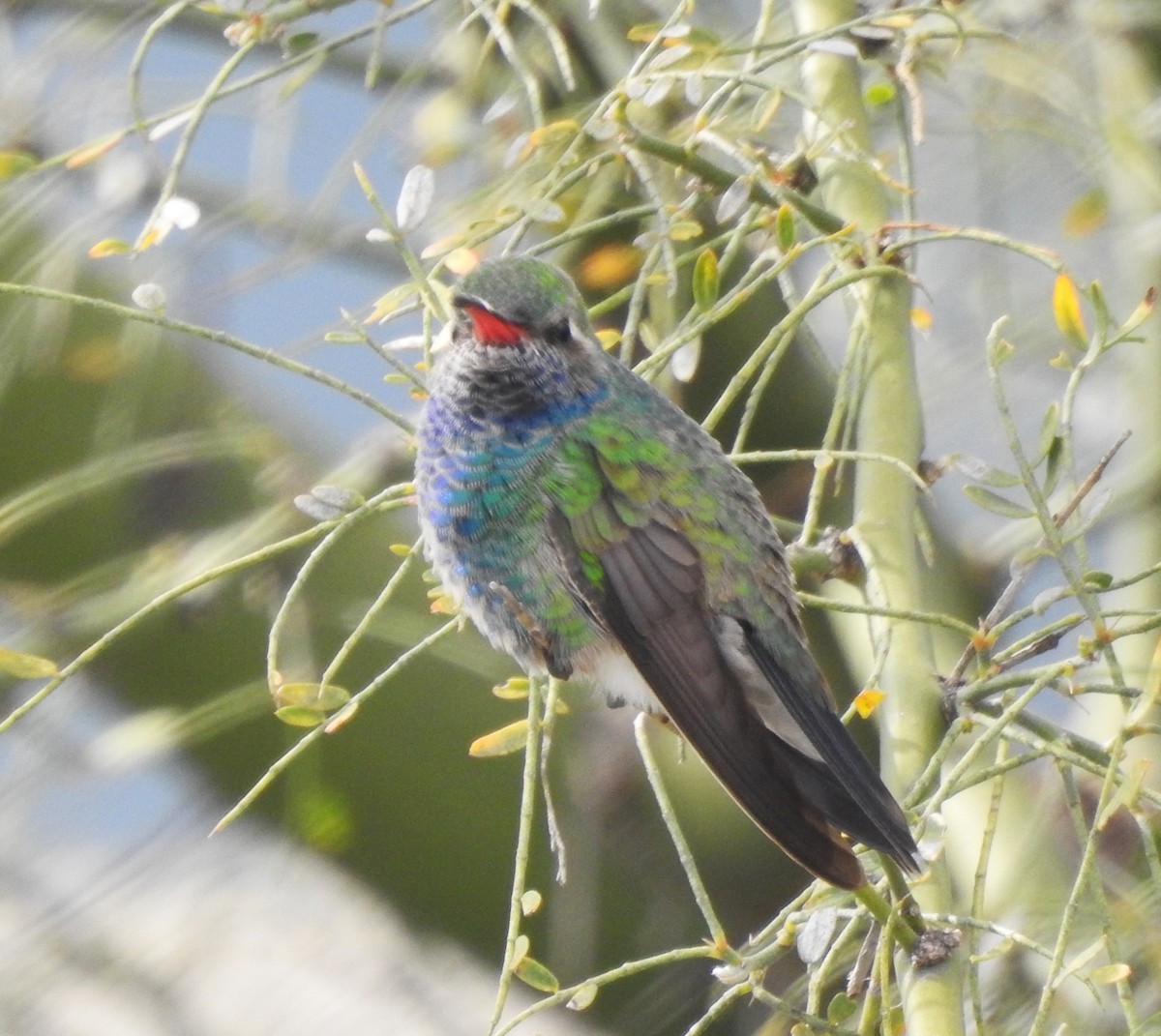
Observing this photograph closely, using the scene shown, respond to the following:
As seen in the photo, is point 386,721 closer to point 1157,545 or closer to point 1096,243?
point 1157,545

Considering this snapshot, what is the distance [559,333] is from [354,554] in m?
0.67

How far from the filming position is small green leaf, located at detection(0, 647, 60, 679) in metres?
1.48

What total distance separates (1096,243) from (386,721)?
1609mm

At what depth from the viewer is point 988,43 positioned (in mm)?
2381

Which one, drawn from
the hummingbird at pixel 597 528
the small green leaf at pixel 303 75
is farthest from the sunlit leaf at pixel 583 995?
the small green leaf at pixel 303 75

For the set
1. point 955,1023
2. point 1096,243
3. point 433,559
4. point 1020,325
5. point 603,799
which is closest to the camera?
point 955,1023

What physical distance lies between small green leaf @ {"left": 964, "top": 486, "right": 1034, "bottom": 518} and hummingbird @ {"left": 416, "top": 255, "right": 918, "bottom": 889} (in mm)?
318

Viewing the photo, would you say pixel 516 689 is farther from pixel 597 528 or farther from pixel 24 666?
pixel 24 666

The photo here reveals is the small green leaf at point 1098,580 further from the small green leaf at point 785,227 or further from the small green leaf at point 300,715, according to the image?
the small green leaf at point 300,715

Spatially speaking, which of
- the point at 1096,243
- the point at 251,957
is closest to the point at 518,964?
the point at 251,957

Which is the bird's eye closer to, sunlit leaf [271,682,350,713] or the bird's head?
the bird's head

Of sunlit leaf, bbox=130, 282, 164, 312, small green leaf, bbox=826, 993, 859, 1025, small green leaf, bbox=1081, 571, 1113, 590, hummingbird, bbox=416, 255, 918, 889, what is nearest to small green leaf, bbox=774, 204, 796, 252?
hummingbird, bbox=416, 255, 918, 889

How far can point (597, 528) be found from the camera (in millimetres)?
1828

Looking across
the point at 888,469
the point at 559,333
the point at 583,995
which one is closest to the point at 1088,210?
the point at 888,469
